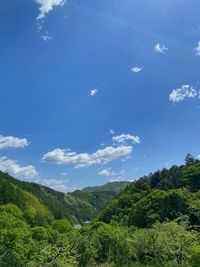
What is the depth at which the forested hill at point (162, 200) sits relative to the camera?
7442 centimetres

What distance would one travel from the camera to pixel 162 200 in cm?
8169

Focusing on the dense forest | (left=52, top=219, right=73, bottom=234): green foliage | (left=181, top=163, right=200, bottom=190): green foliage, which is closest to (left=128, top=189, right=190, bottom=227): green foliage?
the dense forest

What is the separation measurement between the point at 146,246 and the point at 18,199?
79.8 meters

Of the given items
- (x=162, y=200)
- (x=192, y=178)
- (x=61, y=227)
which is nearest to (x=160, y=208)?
(x=162, y=200)

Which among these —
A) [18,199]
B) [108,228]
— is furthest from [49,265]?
[18,199]

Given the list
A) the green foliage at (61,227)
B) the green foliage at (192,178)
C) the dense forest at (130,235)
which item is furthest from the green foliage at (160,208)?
the green foliage at (61,227)

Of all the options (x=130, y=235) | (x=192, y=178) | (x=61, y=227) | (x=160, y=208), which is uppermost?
(x=192, y=178)

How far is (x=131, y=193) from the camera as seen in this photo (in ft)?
382

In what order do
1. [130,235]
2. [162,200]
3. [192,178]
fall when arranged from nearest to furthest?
[130,235] → [162,200] → [192,178]

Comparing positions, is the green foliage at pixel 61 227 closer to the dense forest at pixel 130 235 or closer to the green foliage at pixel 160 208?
the dense forest at pixel 130 235

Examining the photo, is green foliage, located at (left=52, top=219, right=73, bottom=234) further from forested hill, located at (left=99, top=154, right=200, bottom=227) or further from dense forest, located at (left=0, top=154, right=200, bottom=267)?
forested hill, located at (left=99, top=154, right=200, bottom=227)

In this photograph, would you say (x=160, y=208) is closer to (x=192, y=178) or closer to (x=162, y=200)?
(x=162, y=200)

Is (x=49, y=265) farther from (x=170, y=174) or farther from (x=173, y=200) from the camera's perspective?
(x=170, y=174)

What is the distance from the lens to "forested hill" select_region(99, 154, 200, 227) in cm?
7442
